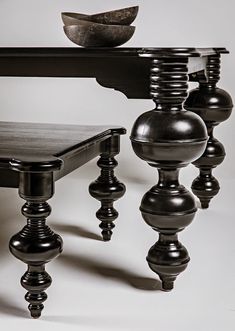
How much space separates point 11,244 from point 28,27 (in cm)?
191

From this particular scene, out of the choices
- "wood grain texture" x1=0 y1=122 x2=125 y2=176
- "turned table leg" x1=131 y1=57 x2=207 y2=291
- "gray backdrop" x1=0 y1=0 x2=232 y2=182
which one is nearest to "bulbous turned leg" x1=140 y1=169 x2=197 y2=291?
"turned table leg" x1=131 y1=57 x2=207 y2=291

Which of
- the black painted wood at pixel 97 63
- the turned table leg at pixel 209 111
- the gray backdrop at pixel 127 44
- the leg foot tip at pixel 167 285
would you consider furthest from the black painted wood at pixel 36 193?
the gray backdrop at pixel 127 44

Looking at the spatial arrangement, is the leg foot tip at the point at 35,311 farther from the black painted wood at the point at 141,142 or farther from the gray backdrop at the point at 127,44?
the gray backdrop at the point at 127,44

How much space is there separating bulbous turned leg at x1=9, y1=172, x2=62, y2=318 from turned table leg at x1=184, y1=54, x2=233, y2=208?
0.95 metres

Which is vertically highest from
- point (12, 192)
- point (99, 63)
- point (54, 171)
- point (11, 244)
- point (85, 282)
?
point (99, 63)

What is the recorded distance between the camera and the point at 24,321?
150 cm

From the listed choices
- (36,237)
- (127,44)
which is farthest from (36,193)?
(127,44)

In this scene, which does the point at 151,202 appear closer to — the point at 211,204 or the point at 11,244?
the point at 11,244

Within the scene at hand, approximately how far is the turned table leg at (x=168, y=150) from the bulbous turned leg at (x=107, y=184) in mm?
351

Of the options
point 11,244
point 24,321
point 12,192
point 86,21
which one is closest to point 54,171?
point 11,244

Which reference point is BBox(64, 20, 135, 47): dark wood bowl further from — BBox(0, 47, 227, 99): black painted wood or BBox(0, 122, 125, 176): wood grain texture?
BBox(0, 122, 125, 176): wood grain texture

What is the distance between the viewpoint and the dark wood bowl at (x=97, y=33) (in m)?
1.75

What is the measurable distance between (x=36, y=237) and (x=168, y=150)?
1.11 feet

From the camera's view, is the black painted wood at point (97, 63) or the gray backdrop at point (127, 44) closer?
the black painted wood at point (97, 63)
